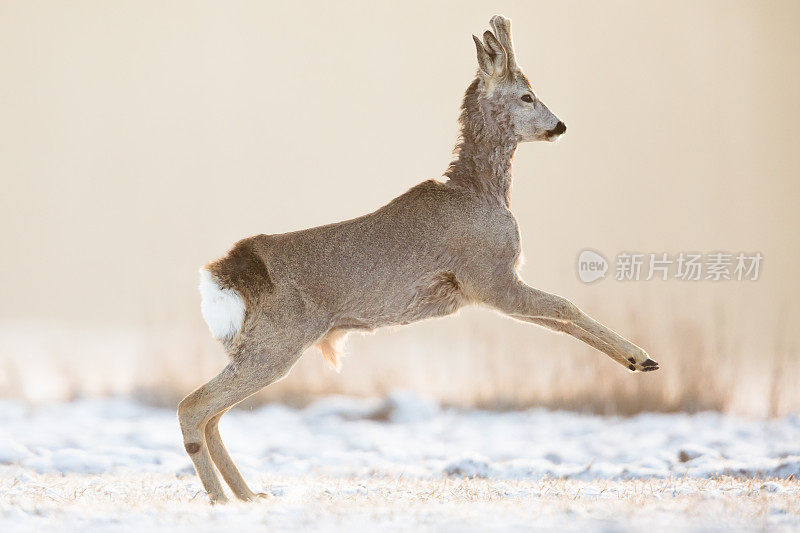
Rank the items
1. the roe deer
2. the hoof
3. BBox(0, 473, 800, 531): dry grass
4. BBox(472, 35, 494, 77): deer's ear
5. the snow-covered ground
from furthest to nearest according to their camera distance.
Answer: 1. BBox(472, 35, 494, 77): deer's ear
2. the roe deer
3. the hoof
4. the snow-covered ground
5. BBox(0, 473, 800, 531): dry grass

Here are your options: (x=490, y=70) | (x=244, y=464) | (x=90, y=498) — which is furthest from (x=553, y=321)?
(x=244, y=464)

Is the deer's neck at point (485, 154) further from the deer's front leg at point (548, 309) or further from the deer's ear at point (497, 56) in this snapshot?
the deer's front leg at point (548, 309)

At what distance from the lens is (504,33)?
565 centimetres

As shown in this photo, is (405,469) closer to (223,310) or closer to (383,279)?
(383,279)

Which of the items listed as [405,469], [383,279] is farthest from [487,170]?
[405,469]

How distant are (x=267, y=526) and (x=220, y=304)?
62.2 inches

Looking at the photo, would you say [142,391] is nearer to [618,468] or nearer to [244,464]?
[244,464]

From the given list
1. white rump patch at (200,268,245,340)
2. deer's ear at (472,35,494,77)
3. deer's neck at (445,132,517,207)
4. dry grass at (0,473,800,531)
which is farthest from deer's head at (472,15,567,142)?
dry grass at (0,473,800,531)

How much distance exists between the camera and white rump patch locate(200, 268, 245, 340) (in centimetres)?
521

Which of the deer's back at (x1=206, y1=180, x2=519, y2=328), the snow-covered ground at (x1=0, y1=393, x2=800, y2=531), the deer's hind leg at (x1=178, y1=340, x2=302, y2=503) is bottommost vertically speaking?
the snow-covered ground at (x1=0, y1=393, x2=800, y2=531)

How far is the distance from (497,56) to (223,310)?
2239 mm

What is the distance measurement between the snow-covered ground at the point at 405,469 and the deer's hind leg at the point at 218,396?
18 cm

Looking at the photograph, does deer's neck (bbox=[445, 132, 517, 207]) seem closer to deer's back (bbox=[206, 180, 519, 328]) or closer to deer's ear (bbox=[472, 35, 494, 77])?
deer's back (bbox=[206, 180, 519, 328])

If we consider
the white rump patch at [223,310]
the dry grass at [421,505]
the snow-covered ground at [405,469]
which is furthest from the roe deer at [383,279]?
the snow-covered ground at [405,469]
